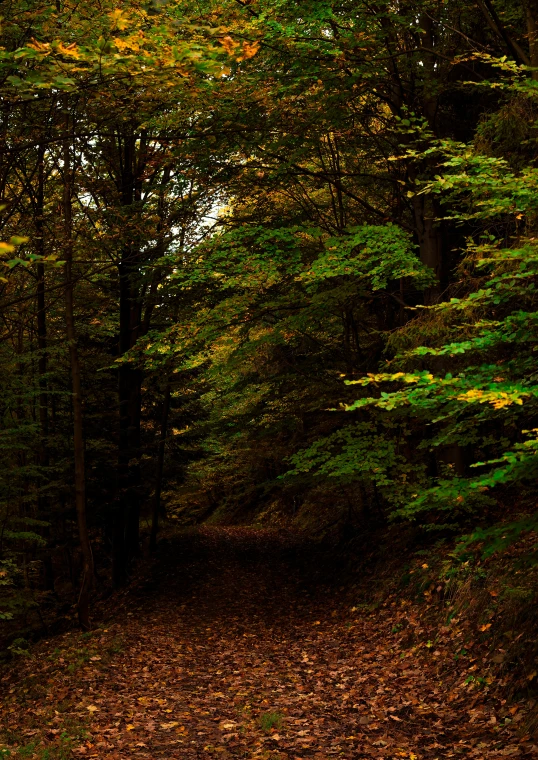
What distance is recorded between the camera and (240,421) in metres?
16.4

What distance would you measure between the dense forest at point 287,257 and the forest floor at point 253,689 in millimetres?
866

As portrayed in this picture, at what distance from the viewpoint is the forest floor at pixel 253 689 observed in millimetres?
6125

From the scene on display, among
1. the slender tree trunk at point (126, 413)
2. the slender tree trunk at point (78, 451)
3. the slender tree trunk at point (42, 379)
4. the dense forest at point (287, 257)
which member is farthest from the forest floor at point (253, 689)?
the slender tree trunk at point (42, 379)

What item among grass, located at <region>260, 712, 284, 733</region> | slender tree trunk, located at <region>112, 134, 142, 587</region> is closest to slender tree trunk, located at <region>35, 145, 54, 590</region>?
slender tree trunk, located at <region>112, 134, 142, 587</region>

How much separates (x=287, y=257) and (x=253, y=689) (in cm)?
697

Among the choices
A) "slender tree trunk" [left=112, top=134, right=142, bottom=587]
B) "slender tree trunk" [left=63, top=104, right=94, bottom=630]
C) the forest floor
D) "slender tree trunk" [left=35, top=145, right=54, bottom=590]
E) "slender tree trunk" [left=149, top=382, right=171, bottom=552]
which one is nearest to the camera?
the forest floor

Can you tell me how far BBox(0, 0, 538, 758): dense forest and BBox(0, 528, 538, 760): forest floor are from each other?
2.84 feet

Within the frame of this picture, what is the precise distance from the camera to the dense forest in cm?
564

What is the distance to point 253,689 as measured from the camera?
26.7 feet

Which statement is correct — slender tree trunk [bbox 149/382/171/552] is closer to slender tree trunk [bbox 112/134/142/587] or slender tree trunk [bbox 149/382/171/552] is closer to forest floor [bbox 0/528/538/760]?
slender tree trunk [bbox 112/134/142/587]

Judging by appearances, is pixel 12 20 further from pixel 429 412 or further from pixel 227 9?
pixel 429 412

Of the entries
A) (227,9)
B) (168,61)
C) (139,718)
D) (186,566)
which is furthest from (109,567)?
(168,61)

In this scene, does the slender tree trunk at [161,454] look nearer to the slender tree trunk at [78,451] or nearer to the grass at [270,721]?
the slender tree trunk at [78,451]

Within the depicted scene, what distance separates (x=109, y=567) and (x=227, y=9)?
1463cm
